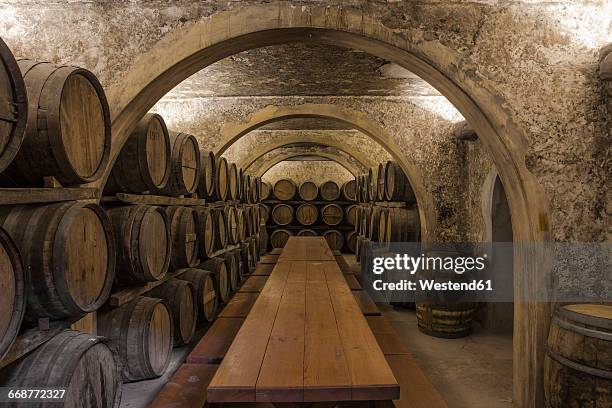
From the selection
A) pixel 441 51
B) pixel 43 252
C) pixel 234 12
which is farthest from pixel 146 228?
pixel 441 51

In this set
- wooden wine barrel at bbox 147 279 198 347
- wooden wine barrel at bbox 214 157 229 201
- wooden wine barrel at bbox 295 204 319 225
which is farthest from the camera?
wooden wine barrel at bbox 295 204 319 225

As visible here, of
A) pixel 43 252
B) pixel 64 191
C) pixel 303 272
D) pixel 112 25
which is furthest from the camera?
pixel 303 272

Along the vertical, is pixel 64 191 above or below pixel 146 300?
above

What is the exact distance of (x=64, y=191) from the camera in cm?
255

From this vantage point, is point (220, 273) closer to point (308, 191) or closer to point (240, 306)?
point (240, 306)

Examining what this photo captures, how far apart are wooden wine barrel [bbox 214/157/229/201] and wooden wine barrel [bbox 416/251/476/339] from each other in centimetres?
320

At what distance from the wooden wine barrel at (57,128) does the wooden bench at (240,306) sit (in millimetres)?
2029

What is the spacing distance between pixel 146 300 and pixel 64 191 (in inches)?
60.6

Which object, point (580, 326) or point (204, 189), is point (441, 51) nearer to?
point (580, 326)

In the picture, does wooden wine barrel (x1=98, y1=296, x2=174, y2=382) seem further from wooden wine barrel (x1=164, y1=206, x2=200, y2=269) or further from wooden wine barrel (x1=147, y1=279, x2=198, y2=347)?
wooden wine barrel (x1=164, y1=206, x2=200, y2=269)

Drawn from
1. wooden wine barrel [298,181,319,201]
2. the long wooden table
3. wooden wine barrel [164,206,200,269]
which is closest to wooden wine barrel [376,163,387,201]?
wooden wine barrel [164,206,200,269]

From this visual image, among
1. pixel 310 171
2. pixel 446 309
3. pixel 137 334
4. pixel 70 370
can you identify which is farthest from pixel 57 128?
pixel 310 171

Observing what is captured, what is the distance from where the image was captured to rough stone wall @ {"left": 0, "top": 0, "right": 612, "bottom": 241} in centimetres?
326

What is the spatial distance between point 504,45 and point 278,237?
10.6 metres
